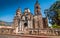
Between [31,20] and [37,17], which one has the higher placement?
[37,17]

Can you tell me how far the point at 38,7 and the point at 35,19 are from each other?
2.66 m

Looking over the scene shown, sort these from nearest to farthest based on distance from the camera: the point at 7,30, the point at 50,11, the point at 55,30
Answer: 1. the point at 55,30
2. the point at 7,30
3. the point at 50,11

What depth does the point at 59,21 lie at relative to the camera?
25.2m

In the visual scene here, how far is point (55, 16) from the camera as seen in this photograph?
26703 millimetres

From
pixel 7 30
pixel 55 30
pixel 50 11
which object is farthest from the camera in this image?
pixel 50 11

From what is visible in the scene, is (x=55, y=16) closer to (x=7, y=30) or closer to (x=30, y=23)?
(x=30, y=23)

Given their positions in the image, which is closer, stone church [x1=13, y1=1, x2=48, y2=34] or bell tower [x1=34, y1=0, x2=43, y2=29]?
bell tower [x1=34, y1=0, x2=43, y2=29]

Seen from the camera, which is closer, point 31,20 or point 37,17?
point 37,17

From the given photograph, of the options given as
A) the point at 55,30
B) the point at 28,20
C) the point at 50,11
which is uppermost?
the point at 50,11

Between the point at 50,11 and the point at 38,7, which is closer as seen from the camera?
the point at 38,7

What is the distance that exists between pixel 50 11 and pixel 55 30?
1909 cm

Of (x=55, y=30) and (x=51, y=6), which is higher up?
(x=51, y=6)

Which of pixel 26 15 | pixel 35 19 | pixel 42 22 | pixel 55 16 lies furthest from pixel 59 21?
pixel 26 15

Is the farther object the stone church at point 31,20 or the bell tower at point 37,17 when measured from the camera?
the stone church at point 31,20
